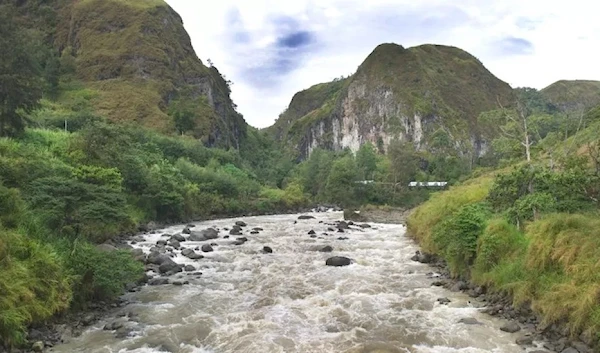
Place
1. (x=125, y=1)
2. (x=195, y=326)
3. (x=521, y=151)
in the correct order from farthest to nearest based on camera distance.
A: (x=125, y=1), (x=521, y=151), (x=195, y=326)

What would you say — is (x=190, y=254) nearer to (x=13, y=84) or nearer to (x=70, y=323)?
(x=70, y=323)

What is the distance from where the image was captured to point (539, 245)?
15.7 meters

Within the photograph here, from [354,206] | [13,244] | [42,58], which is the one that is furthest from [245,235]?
[42,58]

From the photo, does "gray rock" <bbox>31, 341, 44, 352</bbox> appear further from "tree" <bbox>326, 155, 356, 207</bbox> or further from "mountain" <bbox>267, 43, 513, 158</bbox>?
"mountain" <bbox>267, 43, 513, 158</bbox>

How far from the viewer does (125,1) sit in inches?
5172

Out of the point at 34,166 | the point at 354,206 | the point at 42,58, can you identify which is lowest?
the point at 354,206

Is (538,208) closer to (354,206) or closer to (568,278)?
(568,278)

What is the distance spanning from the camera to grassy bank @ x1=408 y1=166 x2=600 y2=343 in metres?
13.2

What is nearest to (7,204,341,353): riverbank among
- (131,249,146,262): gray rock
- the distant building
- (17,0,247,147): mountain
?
(131,249,146,262): gray rock

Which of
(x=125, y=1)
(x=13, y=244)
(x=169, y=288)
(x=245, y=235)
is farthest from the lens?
(x=125, y=1)

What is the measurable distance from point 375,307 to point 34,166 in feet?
62.2

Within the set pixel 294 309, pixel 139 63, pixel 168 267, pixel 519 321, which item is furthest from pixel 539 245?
pixel 139 63

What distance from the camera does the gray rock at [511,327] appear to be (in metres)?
14.5

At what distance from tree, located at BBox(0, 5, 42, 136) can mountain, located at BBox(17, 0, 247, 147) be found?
51.1 meters
